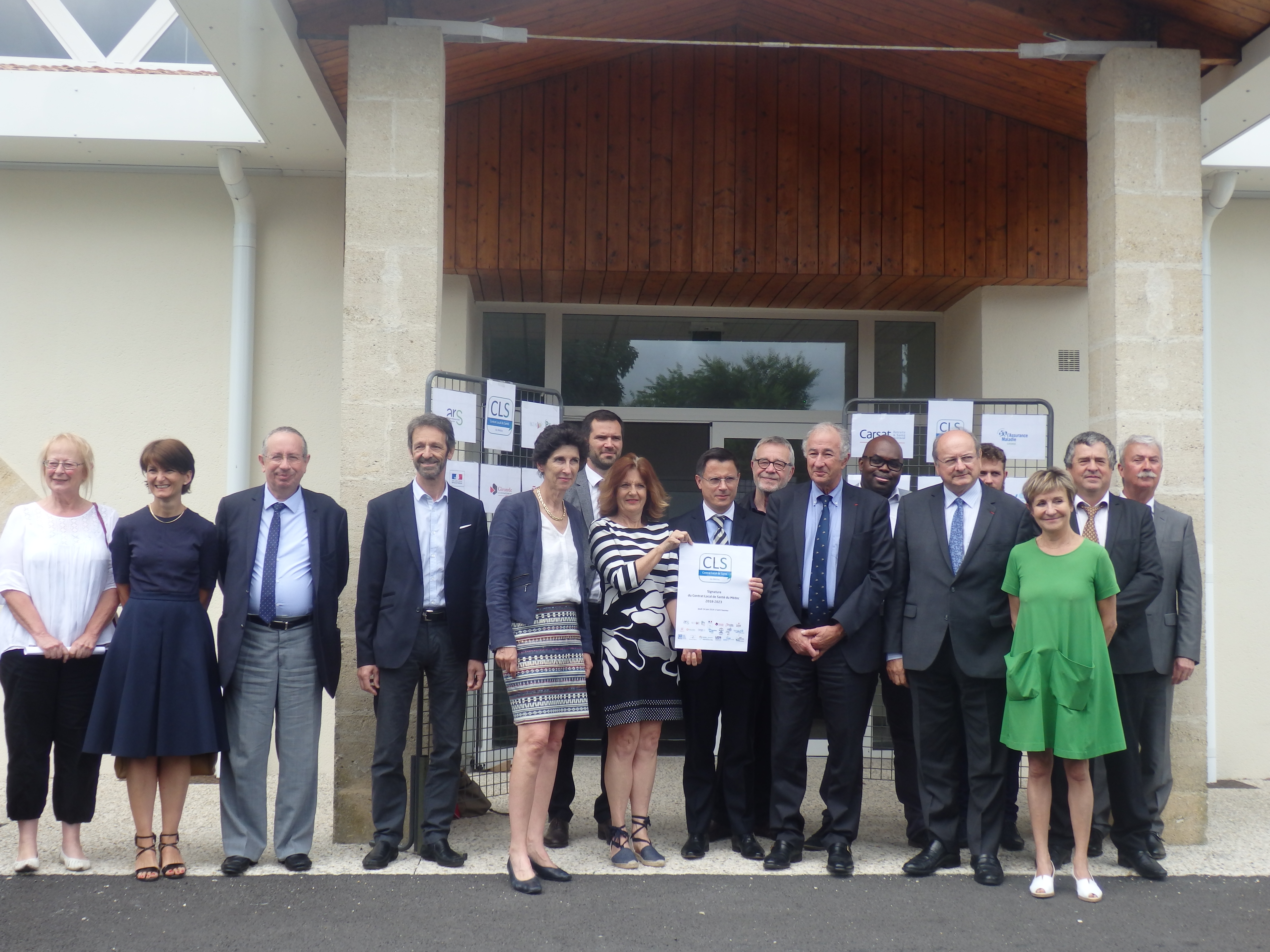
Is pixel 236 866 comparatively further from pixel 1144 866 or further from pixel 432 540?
pixel 1144 866

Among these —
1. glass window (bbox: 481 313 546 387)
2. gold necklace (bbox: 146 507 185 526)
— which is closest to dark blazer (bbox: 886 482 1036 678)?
gold necklace (bbox: 146 507 185 526)

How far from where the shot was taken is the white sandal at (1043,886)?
14.0ft

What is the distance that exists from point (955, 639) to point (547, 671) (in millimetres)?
1627

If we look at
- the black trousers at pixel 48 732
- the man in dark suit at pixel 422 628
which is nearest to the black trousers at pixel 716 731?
the man in dark suit at pixel 422 628

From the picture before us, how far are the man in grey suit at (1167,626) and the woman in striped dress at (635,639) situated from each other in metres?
2.07

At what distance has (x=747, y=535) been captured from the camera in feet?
16.0

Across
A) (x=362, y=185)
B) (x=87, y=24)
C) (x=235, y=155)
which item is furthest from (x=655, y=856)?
(x=87, y=24)

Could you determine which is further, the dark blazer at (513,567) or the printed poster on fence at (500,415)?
the printed poster on fence at (500,415)

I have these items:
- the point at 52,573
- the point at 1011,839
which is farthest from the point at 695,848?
the point at 52,573

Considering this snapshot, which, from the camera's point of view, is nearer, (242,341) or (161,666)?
(161,666)

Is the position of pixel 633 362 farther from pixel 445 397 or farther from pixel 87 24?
pixel 87 24

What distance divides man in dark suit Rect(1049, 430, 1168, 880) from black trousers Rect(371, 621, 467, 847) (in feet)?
8.40

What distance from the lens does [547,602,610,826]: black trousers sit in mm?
4719

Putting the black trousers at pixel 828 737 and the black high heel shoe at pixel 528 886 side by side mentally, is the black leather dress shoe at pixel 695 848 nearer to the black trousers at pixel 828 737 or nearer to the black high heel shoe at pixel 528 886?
the black trousers at pixel 828 737
